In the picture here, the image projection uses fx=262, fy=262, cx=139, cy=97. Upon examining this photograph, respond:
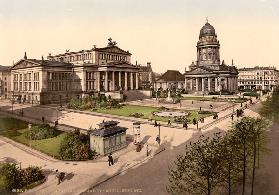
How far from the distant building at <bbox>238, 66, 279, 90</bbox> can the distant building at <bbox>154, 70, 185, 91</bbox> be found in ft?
139

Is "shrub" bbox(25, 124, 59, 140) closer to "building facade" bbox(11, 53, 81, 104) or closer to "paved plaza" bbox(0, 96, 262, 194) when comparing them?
"paved plaza" bbox(0, 96, 262, 194)

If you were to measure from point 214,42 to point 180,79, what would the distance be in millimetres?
30429

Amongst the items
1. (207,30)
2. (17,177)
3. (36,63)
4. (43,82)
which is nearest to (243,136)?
(17,177)

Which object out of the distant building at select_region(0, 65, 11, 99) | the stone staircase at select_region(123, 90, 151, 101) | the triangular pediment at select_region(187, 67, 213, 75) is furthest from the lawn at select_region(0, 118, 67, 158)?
the triangular pediment at select_region(187, 67, 213, 75)

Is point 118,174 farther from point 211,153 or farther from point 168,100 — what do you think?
point 168,100

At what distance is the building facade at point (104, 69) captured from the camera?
85.0m

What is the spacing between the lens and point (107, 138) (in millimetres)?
28922

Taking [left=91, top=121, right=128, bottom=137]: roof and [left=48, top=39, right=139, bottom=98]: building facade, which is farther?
[left=48, top=39, right=139, bottom=98]: building facade

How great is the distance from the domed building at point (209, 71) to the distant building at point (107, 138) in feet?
289

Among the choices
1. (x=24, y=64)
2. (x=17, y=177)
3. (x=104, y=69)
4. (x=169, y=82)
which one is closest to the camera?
(x=17, y=177)

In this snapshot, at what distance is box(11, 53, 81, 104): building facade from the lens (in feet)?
250

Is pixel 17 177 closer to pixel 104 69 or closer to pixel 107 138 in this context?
pixel 107 138

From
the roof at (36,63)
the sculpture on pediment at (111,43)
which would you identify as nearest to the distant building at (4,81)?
the roof at (36,63)

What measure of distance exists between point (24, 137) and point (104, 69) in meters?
52.7
